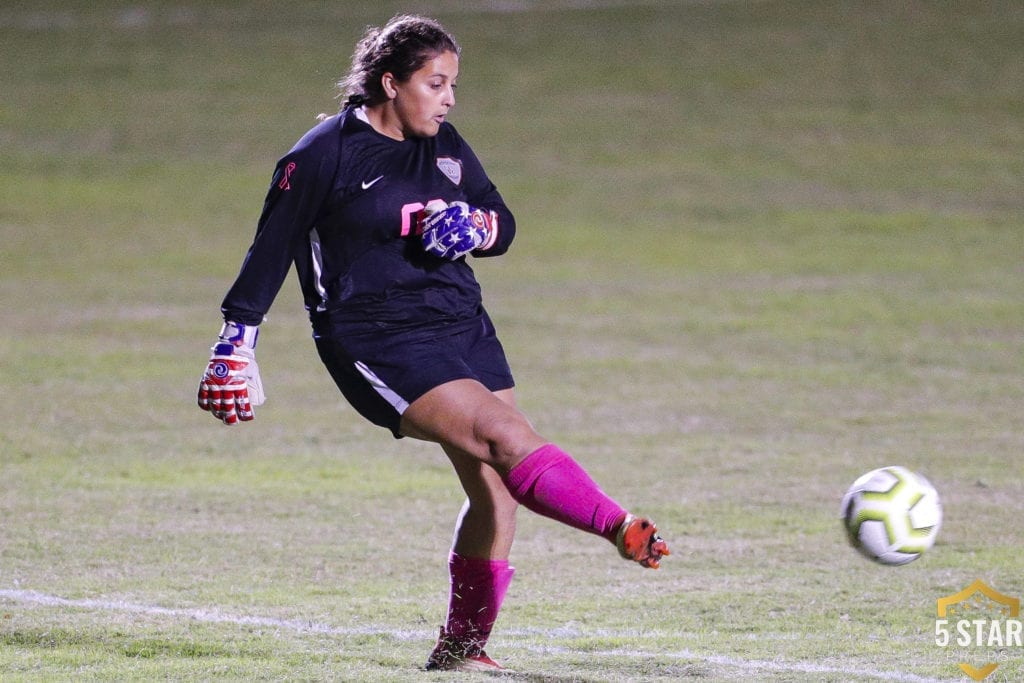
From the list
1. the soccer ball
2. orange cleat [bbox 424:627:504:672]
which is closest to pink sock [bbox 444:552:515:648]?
orange cleat [bbox 424:627:504:672]

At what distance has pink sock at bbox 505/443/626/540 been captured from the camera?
4.34 metres

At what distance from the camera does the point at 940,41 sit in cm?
3028

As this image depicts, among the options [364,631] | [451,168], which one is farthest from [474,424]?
[364,631]

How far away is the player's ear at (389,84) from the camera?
15.6 feet

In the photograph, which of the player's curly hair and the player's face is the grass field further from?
the player's curly hair

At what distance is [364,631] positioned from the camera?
5.60 metres

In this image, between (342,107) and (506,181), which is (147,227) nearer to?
(506,181)

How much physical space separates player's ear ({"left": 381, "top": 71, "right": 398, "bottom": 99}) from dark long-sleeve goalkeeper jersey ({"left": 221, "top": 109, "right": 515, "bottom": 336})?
12cm

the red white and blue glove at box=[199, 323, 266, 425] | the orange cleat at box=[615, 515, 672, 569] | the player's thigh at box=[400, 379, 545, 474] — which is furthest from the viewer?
the red white and blue glove at box=[199, 323, 266, 425]

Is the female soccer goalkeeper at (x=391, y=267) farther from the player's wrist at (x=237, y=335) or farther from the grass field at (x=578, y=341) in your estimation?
the grass field at (x=578, y=341)

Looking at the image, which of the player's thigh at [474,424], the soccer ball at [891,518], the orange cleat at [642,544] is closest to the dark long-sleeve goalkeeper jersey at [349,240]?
the player's thigh at [474,424]

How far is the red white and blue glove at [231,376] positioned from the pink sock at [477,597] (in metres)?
0.91

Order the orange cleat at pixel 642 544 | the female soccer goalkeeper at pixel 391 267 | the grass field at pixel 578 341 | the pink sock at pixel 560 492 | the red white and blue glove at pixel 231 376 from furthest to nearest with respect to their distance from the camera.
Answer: the grass field at pixel 578 341
the red white and blue glove at pixel 231 376
the female soccer goalkeeper at pixel 391 267
the pink sock at pixel 560 492
the orange cleat at pixel 642 544

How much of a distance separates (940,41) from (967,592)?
25.9 metres
